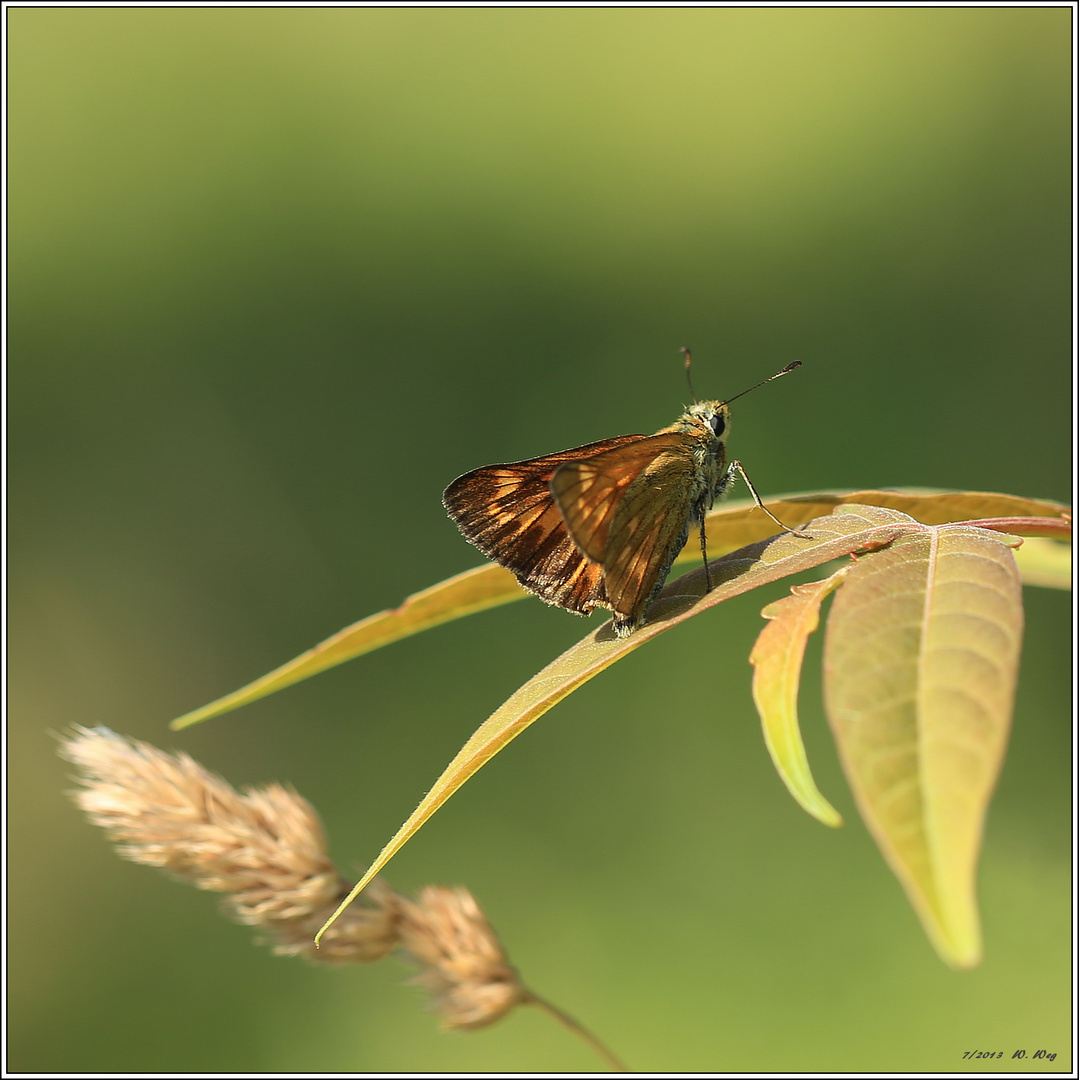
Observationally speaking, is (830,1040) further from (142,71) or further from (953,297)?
(142,71)

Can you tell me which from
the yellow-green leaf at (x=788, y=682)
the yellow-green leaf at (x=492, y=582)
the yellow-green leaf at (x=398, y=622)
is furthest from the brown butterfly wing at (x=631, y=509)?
the yellow-green leaf at (x=788, y=682)

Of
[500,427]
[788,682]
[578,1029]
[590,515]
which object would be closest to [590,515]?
[590,515]

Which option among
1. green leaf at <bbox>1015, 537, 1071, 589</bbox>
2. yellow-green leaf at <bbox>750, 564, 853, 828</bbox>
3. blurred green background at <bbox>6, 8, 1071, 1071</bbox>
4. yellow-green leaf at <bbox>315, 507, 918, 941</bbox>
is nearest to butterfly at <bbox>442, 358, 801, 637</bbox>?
yellow-green leaf at <bbox>315, 507, 918, 941</bbox>

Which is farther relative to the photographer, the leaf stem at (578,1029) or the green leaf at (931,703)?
the leaf stem at (578,1029)

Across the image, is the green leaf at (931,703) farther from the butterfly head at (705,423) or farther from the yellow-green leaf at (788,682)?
the butterfly head at (705,423)

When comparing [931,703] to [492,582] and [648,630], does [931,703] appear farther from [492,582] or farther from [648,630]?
[492,582]

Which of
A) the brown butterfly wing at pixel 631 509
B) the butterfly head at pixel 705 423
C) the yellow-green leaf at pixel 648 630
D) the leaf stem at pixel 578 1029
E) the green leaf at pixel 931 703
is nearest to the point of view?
the green leaf at pixel 931 703

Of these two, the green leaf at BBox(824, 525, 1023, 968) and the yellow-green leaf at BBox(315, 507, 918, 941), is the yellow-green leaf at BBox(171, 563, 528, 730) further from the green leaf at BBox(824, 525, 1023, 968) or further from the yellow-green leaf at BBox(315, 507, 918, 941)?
the green leaf at BBox(824, 525, 1023, 968)

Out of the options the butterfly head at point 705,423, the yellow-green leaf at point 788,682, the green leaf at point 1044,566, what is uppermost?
the butterfly head at point 705,423
